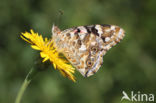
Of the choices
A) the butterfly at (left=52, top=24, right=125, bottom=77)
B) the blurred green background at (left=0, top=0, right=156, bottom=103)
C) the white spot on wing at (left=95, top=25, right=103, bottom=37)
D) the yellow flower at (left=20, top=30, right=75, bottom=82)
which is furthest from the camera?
the blurred green background at (left=0, top=0, right=156, bottom=103)

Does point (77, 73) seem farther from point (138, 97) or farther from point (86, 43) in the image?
point (86, 43)

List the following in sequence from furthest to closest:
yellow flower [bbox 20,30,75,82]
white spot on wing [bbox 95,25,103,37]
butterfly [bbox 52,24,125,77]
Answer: white spot on wing [bbox 95,25,103,37] → butterfly [bbox 52,24,125,77] → yellow flower [bbox 20,30,75,82]

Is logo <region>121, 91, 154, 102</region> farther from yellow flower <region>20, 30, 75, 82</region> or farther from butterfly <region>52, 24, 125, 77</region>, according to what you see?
yellow flower <region>20, 30, 75, 82</region>

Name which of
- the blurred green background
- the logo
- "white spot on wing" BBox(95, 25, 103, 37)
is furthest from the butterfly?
the logo

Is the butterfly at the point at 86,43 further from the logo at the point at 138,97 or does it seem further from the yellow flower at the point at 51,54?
the logo at the point at 138,97

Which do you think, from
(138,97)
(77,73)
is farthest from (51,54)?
(138,97)

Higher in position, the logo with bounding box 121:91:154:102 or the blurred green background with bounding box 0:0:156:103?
the blurred green background with bounding box 0:0:156:103

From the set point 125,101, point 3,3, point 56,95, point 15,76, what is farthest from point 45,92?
point 3,3

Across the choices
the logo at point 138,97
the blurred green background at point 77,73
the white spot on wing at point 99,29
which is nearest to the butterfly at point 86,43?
the white spot on wing at point 99,29
